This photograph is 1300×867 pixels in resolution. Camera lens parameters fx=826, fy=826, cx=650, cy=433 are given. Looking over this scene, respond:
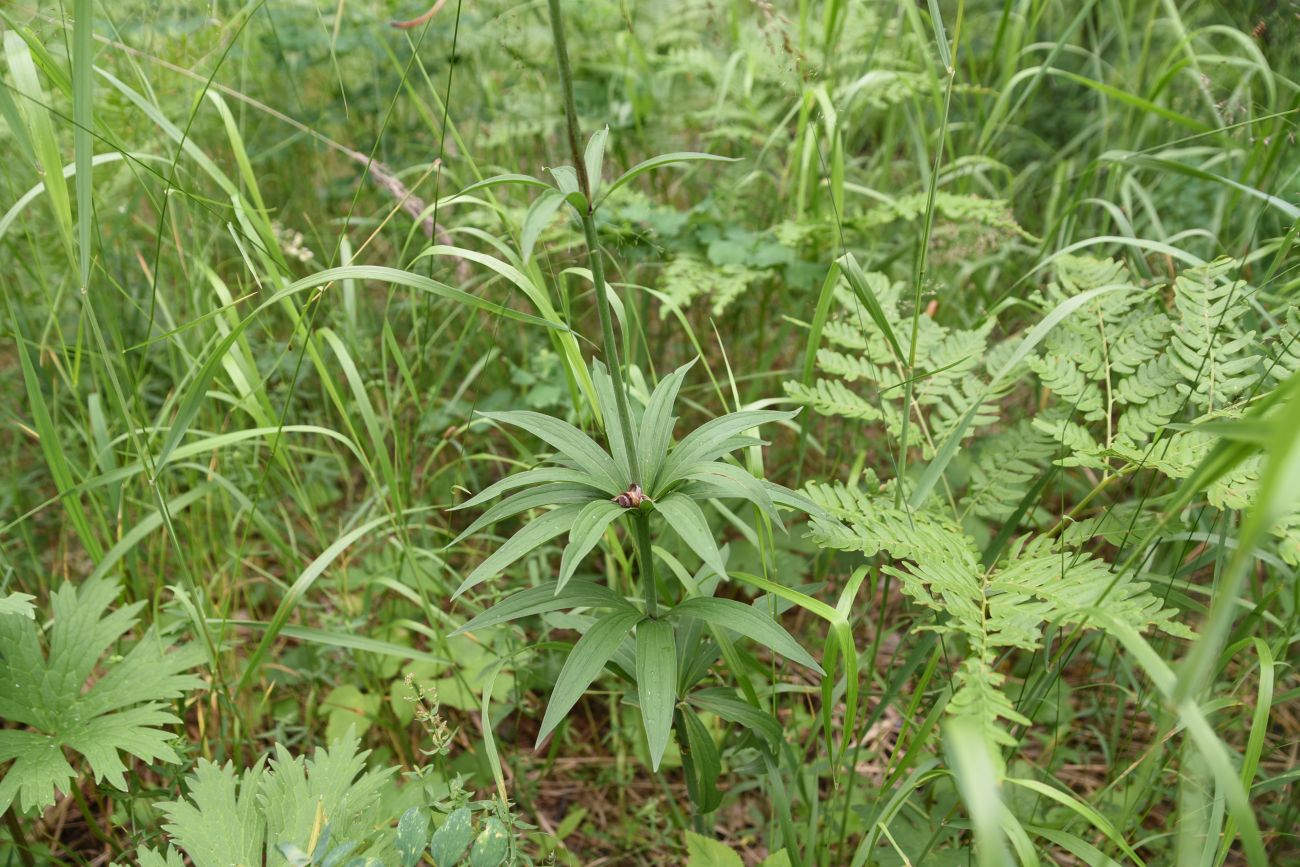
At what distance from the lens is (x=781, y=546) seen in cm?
215

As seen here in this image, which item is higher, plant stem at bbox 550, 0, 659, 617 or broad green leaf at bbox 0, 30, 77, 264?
broad green leaf at bbox 0, 30, 77, 264

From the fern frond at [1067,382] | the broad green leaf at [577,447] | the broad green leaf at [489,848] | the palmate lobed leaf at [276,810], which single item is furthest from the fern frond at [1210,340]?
the palmate lobed leaf at [276,810]

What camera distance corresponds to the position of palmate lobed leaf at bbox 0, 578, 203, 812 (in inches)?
51.4

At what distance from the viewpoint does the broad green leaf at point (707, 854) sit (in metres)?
1.31

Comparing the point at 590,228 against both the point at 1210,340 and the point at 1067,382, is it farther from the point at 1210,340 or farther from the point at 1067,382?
the point at 1210,340

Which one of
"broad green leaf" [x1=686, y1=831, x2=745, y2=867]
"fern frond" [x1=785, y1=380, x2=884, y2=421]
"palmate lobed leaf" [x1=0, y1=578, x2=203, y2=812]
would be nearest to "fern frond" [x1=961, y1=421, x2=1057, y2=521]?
"fern frond" [x1=785, y1=380, x2=884, y2=421]

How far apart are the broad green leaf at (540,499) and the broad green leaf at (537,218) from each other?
38 centimetres

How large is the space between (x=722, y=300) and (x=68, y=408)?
2025 millimetres

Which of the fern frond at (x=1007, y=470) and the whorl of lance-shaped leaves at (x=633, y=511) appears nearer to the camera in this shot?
the whorl of lance-shaped leaves at (x=633, y=511)

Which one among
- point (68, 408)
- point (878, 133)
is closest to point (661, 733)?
point (68, 408)

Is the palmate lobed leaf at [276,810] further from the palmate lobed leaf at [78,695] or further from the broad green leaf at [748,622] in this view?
the broad green leaf at [748,622]

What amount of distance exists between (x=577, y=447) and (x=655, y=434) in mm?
118

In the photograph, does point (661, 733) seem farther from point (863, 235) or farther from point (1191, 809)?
point (863, 235)

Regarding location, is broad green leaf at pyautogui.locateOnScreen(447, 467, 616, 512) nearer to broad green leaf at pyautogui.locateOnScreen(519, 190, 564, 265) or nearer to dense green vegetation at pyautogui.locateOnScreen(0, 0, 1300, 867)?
dense green vegetation at pyautogui.locateOnScreen(0, 0, 1300, 867)
